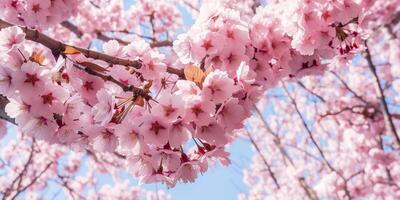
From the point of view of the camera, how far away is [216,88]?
1635 millimetres

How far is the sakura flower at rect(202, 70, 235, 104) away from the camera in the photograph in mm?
1611

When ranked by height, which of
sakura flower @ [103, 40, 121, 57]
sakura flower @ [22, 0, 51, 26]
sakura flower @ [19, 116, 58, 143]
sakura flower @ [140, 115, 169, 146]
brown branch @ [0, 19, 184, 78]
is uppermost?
sakura flower @ [22, 0, 51, 26]

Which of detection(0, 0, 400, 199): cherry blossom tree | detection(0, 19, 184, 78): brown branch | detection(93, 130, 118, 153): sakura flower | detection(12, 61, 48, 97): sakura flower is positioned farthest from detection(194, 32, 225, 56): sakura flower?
detection(12, 61, 48, 97): sakura flower

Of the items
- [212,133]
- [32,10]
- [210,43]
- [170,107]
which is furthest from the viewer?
[32,10]

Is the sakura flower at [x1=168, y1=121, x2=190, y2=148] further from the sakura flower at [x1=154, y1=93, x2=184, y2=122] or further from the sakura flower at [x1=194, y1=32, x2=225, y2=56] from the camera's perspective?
the sakura flower at [x1=194, y1=32, x2=225, y2=56]

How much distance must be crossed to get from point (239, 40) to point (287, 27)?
35 cm

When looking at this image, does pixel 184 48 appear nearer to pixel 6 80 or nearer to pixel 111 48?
pixel 111 48

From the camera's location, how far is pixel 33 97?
162cm

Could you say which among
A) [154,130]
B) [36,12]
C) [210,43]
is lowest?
[154,130]

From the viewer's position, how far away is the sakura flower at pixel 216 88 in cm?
161

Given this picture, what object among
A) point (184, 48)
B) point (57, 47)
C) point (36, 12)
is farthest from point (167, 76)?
point (36, 12)

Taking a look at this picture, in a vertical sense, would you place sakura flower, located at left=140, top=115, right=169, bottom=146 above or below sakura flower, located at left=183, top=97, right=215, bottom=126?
below

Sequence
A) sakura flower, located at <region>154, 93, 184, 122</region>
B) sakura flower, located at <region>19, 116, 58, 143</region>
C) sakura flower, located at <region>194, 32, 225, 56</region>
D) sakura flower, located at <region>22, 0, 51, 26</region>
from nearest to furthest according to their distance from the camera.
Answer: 1. sakura flower, located at <region>154, 93, 184, 122</region>
2. sakura flower, located at <region>19, 116, 58, 143</region>
3. sakura flower, located at <region>194, 32, 225, 56</region>
4. sakura flower, located at <region>22, 0, 51, 26</region>

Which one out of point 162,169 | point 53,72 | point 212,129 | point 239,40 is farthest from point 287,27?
point 53,72
